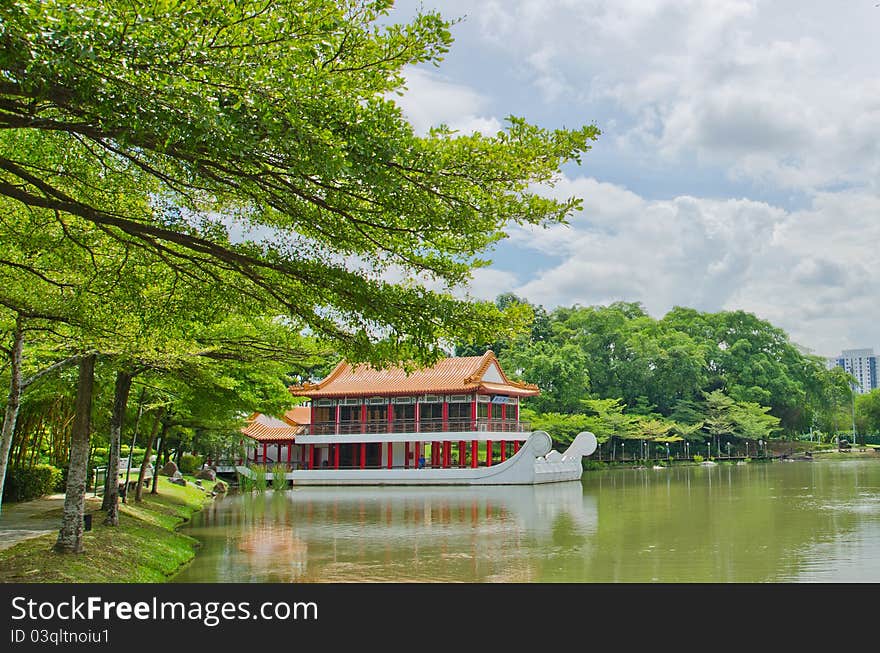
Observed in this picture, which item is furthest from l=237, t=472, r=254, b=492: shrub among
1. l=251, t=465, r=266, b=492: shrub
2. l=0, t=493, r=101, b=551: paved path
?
l=0, t=493, r=101, b=551: paved path

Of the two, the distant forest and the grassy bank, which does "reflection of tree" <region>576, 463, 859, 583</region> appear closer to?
the grassy bank

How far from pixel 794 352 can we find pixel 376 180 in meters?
62.9

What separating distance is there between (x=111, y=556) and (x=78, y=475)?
3.72ft

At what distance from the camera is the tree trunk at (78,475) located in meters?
9.76

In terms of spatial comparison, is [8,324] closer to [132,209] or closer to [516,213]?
[132,209]

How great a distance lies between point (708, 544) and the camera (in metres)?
13.3

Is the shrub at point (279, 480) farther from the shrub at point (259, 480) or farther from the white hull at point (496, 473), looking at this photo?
the white hull at point (496, 473)

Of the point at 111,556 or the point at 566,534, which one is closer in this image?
the point at 111,556

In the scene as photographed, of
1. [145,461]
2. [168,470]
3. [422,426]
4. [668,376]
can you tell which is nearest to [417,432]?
[422,426]

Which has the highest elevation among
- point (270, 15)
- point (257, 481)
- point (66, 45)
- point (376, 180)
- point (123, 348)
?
point (270, 15)

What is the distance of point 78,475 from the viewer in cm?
999

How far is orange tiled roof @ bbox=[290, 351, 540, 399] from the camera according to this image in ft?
116

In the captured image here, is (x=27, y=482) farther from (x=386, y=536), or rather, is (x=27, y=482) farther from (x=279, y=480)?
(x=279, y=480)
